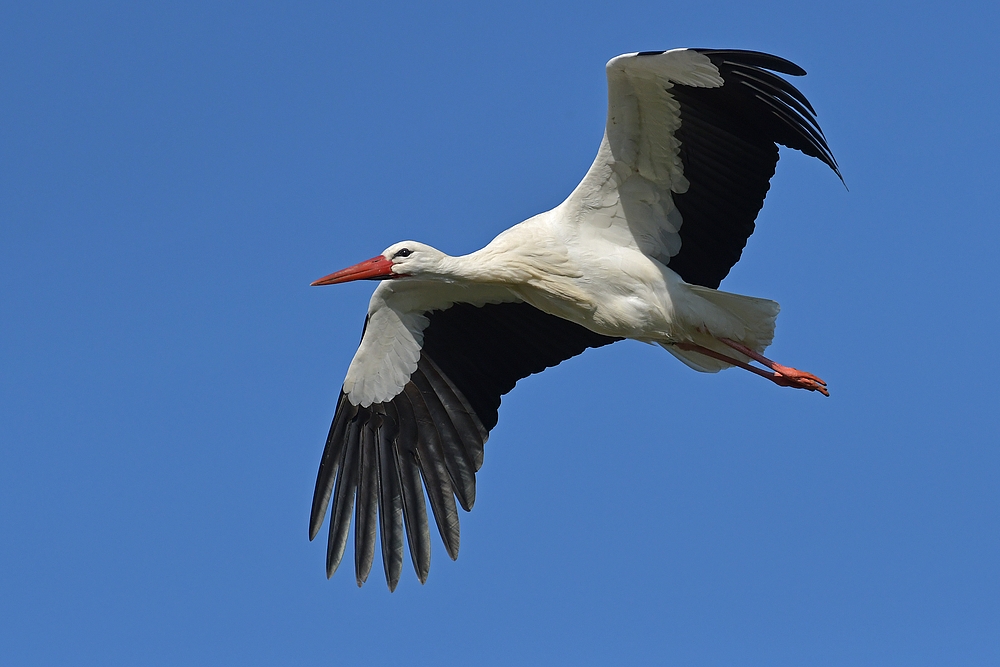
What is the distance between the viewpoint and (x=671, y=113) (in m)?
6.57

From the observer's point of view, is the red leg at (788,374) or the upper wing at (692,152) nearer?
the upper wing at (692,152)

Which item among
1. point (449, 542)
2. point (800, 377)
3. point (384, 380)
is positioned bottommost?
point (449, 542)

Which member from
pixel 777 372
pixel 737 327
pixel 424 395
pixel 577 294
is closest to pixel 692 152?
pixel 577 294

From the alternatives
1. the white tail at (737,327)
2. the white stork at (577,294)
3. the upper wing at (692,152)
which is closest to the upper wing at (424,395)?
the white stork at (577,294)

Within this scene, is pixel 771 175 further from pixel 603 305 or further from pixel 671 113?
pixel 603 305

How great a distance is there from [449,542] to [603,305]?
5.66ft

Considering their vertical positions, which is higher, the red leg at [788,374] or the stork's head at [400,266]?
the stork's head at [400,266]

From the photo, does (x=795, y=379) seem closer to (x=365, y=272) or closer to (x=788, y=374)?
(x=788, y=374)

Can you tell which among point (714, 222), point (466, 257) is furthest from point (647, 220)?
point (466, 257)

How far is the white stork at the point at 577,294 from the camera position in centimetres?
651

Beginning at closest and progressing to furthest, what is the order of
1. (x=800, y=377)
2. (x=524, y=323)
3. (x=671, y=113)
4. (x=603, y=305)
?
(x=671, y=113) < (x=603, y=305) < (x=800, y=377) < (x=524, y=323)

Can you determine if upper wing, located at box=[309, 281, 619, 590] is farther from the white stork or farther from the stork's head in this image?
the stork's head

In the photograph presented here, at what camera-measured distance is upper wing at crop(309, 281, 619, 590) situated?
7715 millimetres

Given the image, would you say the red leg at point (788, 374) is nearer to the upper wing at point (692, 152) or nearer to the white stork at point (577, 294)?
the white stork at point (577, 294)
